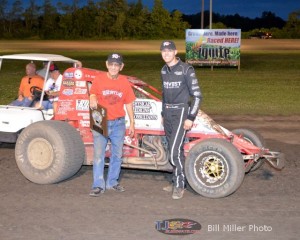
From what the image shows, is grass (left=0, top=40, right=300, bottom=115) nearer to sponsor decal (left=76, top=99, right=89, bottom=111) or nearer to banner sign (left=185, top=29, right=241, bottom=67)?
banner sign (left=185, top=29, right=241, bottom=67)

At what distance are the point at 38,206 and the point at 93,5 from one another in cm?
13866

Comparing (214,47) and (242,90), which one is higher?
(214,47)

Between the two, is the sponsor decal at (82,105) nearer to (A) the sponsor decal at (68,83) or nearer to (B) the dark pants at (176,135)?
(A) the sponsor decal at (68,83)

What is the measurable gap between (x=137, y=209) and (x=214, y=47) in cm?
2794

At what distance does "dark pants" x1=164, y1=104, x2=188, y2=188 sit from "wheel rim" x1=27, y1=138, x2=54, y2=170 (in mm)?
1520

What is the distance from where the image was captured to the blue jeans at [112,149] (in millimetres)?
7309

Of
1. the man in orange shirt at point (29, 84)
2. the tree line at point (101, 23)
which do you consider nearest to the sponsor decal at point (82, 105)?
the man in orange shirt at point (29, 84)

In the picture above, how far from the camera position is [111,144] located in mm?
7496

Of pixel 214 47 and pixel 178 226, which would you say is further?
pixel 214 47

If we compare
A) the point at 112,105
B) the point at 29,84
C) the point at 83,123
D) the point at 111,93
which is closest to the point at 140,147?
the point at 83,123

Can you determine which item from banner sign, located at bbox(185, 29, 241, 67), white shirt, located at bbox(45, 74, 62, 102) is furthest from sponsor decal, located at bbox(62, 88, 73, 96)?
banner sign, located at bbox(185, 29, 241, 67)

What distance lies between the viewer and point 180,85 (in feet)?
23.0

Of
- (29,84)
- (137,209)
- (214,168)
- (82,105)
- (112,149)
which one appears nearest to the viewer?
(137,209)

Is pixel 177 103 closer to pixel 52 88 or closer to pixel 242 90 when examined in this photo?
pixel 52 88
